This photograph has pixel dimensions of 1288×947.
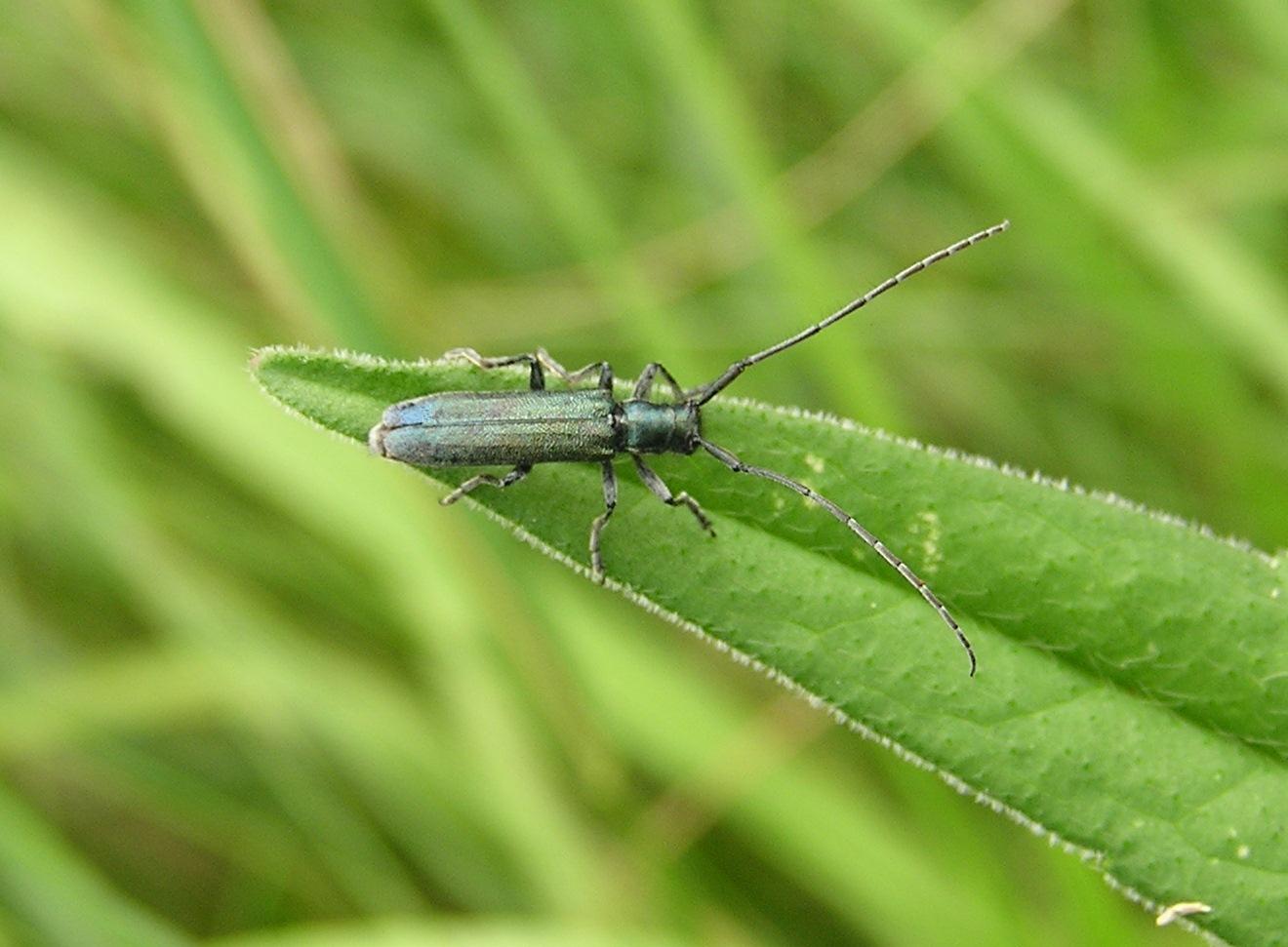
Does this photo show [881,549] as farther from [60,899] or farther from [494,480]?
[60,899]

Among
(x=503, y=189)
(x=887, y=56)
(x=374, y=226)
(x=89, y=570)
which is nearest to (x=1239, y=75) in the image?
(x=887, y=56)

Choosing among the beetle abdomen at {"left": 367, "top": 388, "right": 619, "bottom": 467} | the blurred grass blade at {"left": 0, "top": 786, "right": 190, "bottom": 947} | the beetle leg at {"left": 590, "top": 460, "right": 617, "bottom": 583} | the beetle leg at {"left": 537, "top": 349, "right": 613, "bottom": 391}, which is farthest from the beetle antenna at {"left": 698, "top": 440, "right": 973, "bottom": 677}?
the blurred grass blade at {"left": 0, "top": 786, "right": 190, "bottom": 947}

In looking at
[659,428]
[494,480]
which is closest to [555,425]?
[659,428]

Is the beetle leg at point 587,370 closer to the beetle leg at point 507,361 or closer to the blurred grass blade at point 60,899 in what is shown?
the beetle leg at point 507,361

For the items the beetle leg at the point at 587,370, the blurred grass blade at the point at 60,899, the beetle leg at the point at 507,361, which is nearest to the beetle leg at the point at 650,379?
the beetle leg at the point at 587,370

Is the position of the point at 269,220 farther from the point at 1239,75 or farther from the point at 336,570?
the point at 1239,75

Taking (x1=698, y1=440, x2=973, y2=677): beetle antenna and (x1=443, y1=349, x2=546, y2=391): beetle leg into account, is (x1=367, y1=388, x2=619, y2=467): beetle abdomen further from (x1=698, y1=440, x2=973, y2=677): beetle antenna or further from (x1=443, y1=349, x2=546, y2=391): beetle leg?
(x1=698, y1=440, x2=973, y2=677): beetle antenna
